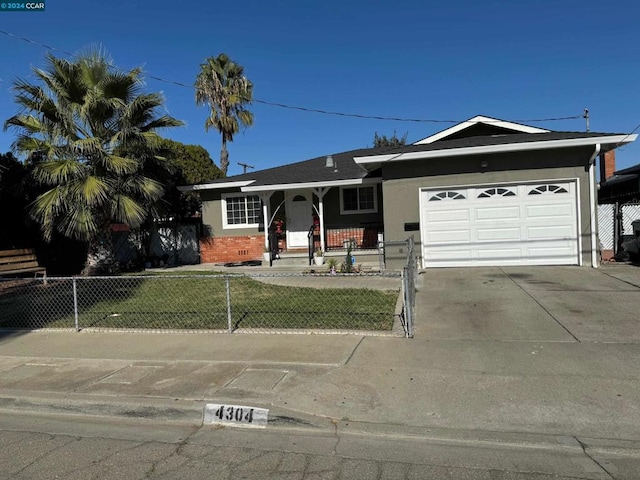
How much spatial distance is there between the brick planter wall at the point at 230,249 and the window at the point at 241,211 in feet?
1.94

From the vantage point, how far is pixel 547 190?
42.1 ft

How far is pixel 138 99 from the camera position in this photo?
1473 centimetres

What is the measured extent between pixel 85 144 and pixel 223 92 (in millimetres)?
14636

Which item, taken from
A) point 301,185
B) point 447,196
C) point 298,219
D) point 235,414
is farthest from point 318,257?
point 235,414

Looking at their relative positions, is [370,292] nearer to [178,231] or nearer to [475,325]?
Answer: [475,325]

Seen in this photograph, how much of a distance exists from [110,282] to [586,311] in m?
11.2

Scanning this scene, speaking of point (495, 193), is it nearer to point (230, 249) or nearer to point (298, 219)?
point (298, 219)

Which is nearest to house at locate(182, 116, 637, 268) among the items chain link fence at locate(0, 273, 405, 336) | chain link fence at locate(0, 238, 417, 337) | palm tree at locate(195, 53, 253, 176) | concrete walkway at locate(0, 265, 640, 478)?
chain link fence at locate(0, 238, 417, 337)

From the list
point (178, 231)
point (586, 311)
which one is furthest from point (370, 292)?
point (178, 231)

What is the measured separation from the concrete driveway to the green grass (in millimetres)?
940

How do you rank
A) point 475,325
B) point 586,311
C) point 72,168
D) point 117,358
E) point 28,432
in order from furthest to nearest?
1. point 72,168
2. point 586,311
3. point 475,325
4. point 117,358
5. point 28,432

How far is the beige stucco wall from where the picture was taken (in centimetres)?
1259

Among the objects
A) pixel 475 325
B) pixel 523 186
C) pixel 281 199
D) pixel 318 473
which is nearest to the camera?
pixel 318 473

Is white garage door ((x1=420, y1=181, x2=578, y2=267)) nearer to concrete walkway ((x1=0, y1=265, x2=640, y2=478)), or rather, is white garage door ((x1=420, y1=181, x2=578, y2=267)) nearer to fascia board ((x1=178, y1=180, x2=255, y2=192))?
concrete walkway ((x1=0, y1=265, x2=640, y2=478))
